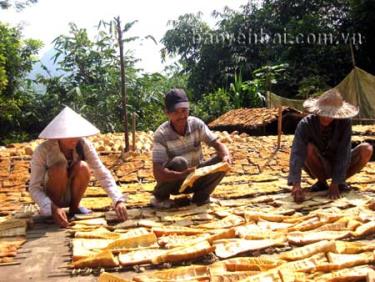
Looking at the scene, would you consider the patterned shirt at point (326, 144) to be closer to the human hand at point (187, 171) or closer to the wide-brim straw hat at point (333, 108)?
the wide-brim straw hat at point (333, 108)

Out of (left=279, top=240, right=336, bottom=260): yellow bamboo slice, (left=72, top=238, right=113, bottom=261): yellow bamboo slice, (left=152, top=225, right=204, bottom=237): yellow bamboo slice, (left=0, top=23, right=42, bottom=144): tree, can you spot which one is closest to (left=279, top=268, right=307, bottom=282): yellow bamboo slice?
(left=279, top=240, right=336, bottom=260): yellow bamboo slice

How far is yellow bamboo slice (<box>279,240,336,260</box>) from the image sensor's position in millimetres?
2367

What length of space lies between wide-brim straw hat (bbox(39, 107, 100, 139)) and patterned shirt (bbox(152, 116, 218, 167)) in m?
0.61

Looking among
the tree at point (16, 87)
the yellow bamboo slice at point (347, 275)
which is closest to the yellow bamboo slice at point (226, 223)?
the yellow bamboo slice at point (347, 275)

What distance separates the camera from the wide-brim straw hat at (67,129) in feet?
10.3

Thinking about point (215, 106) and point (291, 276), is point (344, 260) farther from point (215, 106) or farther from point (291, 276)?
point (215, 106)

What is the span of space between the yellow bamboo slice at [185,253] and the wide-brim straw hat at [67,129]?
110cm

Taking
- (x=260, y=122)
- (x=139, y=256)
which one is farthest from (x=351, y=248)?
(x=260, y=122)

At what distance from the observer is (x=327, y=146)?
3.92 metres

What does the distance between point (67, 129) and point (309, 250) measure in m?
1.77

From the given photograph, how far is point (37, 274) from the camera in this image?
2389 mm

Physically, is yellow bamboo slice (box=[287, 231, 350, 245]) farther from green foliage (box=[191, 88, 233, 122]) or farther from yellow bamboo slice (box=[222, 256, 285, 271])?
green foliage (box=[191, 88, 233, 122])

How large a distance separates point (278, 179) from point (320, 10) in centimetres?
1477

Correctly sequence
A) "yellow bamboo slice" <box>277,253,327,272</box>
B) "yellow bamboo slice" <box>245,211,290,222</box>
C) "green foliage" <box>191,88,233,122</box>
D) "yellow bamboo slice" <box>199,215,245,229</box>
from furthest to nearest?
"green foliage" <box>191,88,233,122</box>
"yellow bamboo slice" <box>245,211,290,222</box>
"yellow bamboo slice" <box>199,215,245,229</box>
"yellow bamboo slice" <box>277,253,327,272</box>
